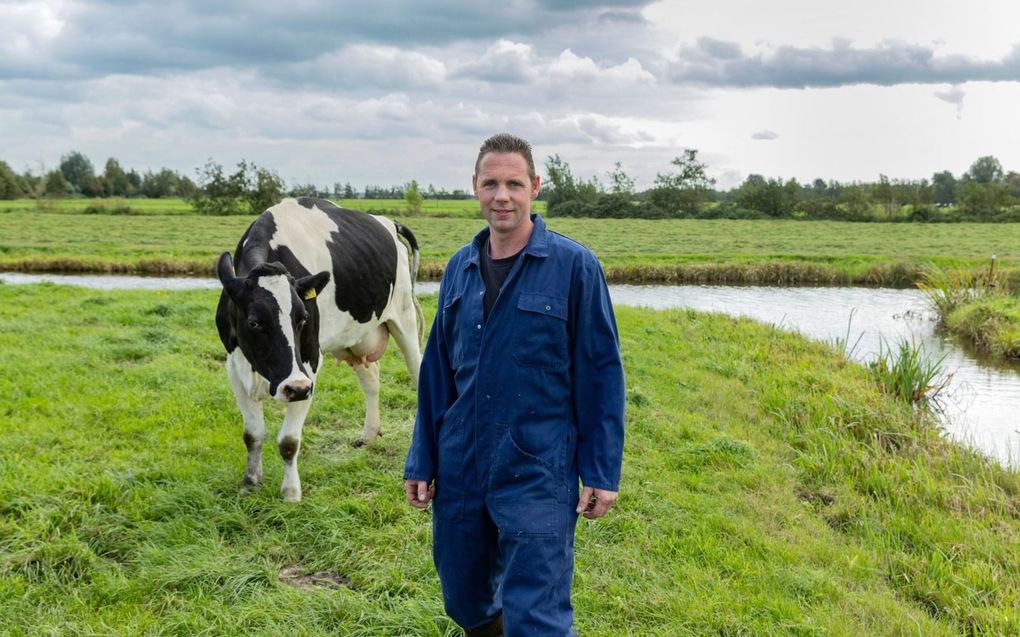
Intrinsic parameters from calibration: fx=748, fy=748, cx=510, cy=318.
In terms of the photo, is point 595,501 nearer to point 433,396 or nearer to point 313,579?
point 433,396

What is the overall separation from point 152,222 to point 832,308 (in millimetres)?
38847

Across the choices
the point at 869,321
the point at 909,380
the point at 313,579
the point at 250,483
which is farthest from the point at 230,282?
the point at 869,321

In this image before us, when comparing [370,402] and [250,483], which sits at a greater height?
[370,402]

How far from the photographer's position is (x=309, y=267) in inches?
Result: 226

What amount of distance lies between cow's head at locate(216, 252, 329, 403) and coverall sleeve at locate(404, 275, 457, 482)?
178 centimetres

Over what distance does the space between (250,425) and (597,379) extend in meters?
3.62

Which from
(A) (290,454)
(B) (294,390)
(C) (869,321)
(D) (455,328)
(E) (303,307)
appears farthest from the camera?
(C) (869,321)

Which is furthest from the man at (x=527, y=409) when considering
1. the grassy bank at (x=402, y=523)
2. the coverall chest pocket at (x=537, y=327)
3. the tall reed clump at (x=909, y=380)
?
the tall reed clump at (x=909, y=380)

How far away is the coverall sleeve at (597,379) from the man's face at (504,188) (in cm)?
33

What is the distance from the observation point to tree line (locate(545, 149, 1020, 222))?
5753 cm

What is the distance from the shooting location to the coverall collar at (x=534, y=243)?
113 inches

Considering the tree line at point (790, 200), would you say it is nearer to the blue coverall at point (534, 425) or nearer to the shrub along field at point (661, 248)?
the shrub along field at point (661, 248)

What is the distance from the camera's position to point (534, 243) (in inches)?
114

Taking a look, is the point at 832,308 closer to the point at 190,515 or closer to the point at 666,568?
the point at 666,568
